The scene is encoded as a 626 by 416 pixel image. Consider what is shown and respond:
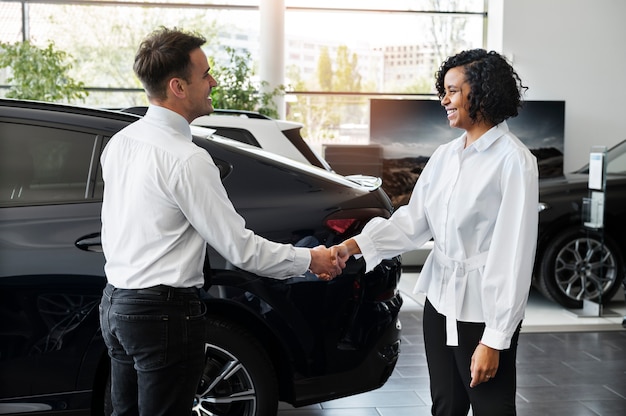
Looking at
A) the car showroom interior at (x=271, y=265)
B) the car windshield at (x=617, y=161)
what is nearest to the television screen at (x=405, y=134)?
the car windshield at (x=617, y=161)

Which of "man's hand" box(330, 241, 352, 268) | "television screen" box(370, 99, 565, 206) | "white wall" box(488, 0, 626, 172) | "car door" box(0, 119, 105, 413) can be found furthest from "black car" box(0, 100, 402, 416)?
"white wall" box(488, 0, 626, 172)

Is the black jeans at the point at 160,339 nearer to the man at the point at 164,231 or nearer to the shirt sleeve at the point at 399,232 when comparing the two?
the man at the point at 164,231

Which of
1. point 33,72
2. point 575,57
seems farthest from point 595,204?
point 33,72

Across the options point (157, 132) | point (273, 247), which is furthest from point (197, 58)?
point (273, 247)

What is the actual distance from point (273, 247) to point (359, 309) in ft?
3.21

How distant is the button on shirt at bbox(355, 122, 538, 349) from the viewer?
91.0 inches

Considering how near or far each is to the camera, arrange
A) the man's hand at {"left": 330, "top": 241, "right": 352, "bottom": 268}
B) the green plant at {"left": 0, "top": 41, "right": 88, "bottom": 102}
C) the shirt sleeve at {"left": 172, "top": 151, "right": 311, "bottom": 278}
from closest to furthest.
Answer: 1. the shirt sleeve at {"left": 172, "top": 151, "right": 311, "bottom": 278}
2. the man's hand at {"left": 330, "top": 241, "right": 352, "bottom": 268}
3. the green plant at {"left": 0, "top": 41, "right": 88, "bottom": 102}

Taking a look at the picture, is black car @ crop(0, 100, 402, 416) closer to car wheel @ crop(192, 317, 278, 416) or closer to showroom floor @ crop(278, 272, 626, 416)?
car wheel @ crop(192, 317, 278, 416)

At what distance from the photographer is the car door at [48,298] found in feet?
10.0

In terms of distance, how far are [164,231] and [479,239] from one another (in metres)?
0.90

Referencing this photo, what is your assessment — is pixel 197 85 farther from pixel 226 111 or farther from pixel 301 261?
pixel 226 111

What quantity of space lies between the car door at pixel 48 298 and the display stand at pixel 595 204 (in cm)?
453

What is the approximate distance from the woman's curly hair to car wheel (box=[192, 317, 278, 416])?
1.33 m

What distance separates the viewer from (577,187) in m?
6.92
